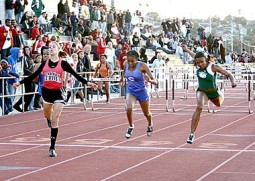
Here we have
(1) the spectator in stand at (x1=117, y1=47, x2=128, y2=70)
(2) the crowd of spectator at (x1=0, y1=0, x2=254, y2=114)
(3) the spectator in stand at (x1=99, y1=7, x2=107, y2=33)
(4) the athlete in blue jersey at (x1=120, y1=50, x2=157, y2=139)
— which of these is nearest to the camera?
(4) the athlete in blue jersey at (x1=120, y1=50, x2=157, y2=139)

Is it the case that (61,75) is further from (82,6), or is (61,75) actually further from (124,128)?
(82,6)

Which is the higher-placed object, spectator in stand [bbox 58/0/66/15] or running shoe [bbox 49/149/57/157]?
spectator in stand [bbox 58/0/66/15]

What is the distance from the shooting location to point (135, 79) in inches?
651

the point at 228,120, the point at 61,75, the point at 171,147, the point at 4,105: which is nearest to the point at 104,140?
the point at 171,147

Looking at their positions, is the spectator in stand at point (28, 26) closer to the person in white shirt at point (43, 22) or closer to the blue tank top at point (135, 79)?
the person in white shirt at point (43, 22)

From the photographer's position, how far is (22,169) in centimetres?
1231

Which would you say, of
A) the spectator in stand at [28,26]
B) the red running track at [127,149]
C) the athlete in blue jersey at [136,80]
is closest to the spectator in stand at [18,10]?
the spectator in stand at [28,26]

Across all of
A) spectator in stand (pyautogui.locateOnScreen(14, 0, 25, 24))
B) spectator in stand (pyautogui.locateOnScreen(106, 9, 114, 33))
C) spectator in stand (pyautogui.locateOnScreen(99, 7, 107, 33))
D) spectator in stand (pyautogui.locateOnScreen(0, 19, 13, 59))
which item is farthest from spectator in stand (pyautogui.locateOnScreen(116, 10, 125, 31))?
spectator in stand (pyautogui.locateOnScreen(0, 19, 13, 59))

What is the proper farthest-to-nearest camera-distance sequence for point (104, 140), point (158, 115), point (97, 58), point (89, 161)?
1. point (97, 58)
2. point (158, 115)
3. point (104, 140)
4. point (89, 161)

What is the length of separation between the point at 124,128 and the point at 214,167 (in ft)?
23.5

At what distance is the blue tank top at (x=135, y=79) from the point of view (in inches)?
649

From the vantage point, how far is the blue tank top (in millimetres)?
16484

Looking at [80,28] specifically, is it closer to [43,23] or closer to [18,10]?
[43,23]

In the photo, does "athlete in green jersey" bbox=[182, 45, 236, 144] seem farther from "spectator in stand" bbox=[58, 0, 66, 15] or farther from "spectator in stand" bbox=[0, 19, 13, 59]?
"spectator in stand" bbox=[58, 0, 66, 15]
